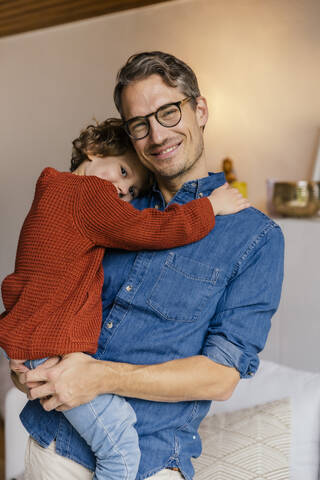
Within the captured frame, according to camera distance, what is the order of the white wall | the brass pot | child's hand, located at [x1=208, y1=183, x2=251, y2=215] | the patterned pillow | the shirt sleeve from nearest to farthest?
the shirt sleeve → child's hand, located at [x1=208, y1=183, x2=251, y2=215] → the patterned pillow → the brass pot → the white wall

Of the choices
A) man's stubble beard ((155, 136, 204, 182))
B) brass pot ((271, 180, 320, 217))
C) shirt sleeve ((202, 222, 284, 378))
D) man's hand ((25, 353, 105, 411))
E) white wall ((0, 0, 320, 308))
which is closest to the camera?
man's hand ((25, 353, 105, 411))

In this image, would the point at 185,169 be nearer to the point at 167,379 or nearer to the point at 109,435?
the point at 167,379

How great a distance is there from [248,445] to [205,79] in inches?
109

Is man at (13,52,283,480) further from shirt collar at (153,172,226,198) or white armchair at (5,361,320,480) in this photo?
white armchair at (5,361,320,480)

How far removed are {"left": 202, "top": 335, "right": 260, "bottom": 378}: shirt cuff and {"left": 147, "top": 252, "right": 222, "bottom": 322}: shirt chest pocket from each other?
0.08 m

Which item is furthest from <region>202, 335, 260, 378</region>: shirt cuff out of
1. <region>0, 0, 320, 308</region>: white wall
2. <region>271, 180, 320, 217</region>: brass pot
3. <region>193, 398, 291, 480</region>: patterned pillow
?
<region>0, 0, 320, 308</region>: white wall

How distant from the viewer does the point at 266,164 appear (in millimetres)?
3576

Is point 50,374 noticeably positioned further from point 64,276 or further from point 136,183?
point 136,183

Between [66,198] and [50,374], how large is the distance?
436 mm

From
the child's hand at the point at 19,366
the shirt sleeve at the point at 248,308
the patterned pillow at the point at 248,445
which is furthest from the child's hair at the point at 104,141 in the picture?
the patterned pillow at the point at 248,445

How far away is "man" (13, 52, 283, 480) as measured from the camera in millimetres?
1162

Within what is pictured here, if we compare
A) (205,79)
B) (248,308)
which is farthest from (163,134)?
(205,79)

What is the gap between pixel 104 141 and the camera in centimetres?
155

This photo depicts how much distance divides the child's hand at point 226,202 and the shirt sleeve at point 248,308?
0.11 metres
